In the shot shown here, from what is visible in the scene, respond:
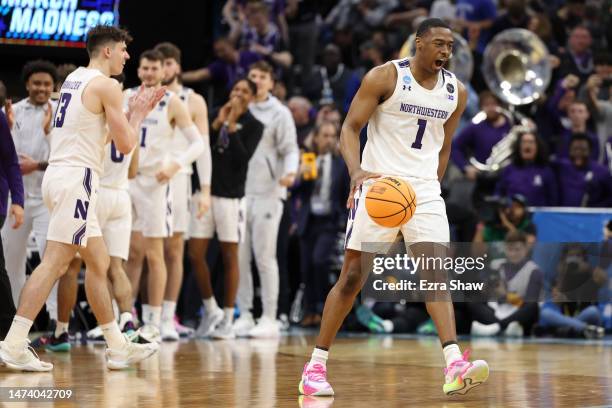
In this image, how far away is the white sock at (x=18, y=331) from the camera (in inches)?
274

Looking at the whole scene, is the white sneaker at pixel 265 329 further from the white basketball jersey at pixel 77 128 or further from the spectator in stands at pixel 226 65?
the white basketball jersey at pixel 77 128

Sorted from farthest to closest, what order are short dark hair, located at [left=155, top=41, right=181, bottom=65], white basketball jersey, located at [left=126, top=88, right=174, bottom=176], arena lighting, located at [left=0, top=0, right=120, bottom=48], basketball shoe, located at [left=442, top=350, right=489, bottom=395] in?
arena lighting, located at [left=0, top=0, right=120, bottom=48]
short dark hair, located at [left=155, top=41, right=181, bottom=65]
white basketball jersey, located at [left=126, top=88, right=174, bottom=176]
basketball shoe, located at [left=442, top=350, right=489, bottom=395]

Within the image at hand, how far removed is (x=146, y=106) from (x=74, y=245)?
1.07 m

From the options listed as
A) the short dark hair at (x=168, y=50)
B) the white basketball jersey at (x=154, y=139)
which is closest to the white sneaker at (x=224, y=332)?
the white basketball jersey at (x=154, y=139)

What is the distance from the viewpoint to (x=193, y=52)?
46.6 feet

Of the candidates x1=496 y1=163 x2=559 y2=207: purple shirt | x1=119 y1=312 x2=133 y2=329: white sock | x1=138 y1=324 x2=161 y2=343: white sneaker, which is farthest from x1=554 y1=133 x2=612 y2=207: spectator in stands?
x1=119 y1=312 x2=133 y2=329: white sock

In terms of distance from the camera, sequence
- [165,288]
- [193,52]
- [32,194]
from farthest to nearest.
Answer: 1. [193,52]
2. [165,288]
3. [32,194]

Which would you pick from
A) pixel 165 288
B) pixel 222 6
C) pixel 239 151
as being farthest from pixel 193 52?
pixel 165 288

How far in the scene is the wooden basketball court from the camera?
5.88 metres

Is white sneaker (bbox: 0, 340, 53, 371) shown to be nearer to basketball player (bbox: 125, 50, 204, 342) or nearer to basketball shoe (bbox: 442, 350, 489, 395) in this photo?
basketball player (bbox: 125, 50, 204, 342)

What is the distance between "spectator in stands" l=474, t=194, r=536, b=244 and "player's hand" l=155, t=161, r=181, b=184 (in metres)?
3.71

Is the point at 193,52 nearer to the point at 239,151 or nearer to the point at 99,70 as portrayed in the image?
the point at 239,151

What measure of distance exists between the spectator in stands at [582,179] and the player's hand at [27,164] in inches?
239

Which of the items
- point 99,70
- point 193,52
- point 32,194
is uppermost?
point 193,52
